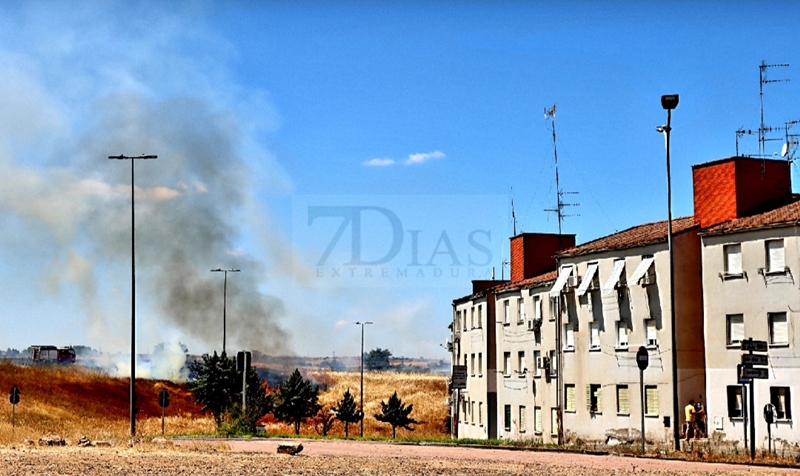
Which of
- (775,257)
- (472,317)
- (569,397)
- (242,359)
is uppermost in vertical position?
(775,257)

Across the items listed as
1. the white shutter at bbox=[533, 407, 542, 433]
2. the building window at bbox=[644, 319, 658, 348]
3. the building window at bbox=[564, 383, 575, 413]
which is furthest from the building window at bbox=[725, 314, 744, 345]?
the white shutter at bbox=[533, 407, 542, 433]

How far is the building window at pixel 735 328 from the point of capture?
1775 inches

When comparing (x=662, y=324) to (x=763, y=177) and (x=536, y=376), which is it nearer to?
(x=763, y=177)

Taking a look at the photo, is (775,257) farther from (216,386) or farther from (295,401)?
(295,401)

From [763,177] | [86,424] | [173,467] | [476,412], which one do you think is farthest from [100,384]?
[173,467]

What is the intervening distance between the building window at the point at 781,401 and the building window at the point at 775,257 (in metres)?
4.70

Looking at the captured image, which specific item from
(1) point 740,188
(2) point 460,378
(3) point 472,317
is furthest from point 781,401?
(3) point 472,317

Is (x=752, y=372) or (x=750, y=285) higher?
(x=750, y=285)

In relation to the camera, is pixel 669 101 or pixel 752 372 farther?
pixel 669 101

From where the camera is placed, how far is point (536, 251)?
2758 inches

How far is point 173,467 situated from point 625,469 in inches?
454

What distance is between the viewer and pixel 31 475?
22828mm

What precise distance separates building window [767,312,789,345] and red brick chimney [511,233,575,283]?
25939mm

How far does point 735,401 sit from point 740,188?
9.40m
